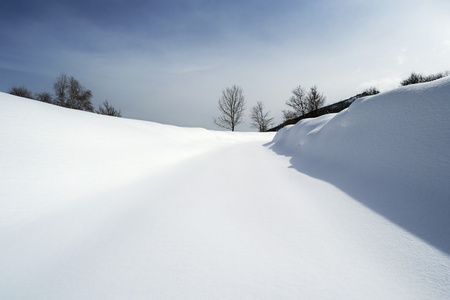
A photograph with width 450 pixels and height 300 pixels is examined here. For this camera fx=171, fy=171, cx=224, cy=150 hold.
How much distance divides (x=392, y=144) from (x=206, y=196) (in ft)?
6.08

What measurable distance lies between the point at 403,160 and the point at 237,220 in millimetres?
1494

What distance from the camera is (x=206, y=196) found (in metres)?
1.74

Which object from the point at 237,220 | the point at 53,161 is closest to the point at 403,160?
the point at 237,220

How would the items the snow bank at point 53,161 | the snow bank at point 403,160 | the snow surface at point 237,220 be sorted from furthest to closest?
the snow bank at point 53,161 → the snow bank at point 403,160 → the snow surface at point 237,220

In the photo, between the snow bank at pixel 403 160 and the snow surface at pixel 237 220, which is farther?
the snow bank at pixel 403 160

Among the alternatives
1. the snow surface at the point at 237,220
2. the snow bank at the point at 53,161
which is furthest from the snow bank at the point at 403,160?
the snow bank at the point at 53,161

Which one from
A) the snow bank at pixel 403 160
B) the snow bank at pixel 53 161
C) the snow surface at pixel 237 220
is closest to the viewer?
the snow surface at pixel 237 220

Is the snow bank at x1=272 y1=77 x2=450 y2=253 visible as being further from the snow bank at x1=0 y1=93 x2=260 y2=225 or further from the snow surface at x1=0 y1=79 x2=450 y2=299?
the snow bank at x1=0 y1=93 x2=260 y2=225

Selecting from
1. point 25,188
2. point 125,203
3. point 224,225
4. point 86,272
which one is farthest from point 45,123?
point 224,225

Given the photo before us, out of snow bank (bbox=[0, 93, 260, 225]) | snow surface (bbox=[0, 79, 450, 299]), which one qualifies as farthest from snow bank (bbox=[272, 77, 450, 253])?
snow bank (bbox=[0, 93, 260, 225])

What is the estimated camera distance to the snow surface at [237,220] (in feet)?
2.67

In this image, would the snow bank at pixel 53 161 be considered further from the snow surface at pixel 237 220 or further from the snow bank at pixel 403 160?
the snow bank at pixel 403 160

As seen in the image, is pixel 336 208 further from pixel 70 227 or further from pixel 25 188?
pixel 25 188

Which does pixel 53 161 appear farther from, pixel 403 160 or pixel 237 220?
pixel 403 160
